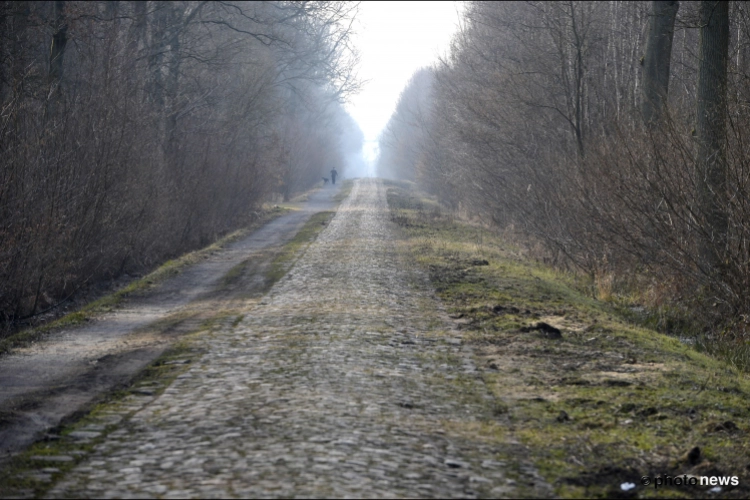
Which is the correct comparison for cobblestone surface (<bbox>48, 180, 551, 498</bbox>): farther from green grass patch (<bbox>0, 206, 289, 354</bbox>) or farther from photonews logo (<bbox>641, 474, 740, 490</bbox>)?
green grass patch (<bbox>0, 206, 289, 354</bbox>)

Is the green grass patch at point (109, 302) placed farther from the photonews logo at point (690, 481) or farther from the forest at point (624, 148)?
the forest at point (624, 148)

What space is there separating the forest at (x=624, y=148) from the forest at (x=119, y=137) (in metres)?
9.07

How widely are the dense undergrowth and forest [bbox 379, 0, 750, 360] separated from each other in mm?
1090

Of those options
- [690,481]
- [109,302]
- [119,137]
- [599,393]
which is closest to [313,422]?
[690,481]

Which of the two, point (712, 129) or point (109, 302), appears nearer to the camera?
point (712, 129)

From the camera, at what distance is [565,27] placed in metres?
20.6

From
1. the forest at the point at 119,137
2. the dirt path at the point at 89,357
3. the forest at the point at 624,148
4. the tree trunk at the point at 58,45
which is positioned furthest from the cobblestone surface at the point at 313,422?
the tree trunk at the point at 58,45

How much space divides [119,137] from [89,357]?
9.23 meters

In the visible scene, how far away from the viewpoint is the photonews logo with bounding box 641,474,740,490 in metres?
5.62

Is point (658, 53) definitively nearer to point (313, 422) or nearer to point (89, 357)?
point (89, 357)

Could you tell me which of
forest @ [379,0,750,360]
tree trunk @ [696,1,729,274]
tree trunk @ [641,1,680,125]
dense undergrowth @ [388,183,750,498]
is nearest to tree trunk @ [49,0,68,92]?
dense undergrowth @ [388,183,750,498]

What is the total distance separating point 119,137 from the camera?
18.3 metres

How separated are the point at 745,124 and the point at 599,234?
4974 millimetres

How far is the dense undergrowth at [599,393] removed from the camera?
5949 mm
